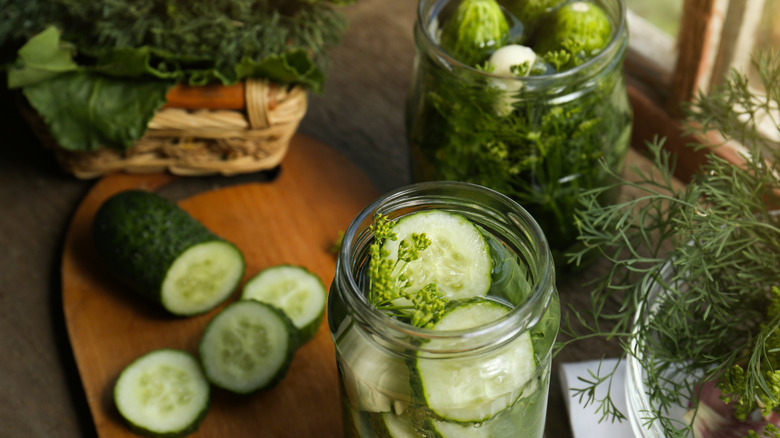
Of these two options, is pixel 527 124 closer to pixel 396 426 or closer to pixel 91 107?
pixel 396 426

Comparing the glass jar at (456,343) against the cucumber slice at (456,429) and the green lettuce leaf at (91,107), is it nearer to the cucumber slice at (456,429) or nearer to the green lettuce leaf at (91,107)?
the cucumber slice at (456,429)

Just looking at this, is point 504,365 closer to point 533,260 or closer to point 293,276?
point 533,260

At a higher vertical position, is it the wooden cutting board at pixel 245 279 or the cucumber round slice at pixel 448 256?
the cucumber round slice at pixel 448 256

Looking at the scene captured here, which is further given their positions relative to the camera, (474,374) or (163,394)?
(163,394)

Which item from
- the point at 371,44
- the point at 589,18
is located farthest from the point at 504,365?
the point at 371,44

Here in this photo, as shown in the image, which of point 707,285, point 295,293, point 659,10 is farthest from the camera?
point 659,10

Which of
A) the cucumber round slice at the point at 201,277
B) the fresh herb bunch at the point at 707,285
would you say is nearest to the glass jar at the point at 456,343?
the fresh herb bunch at the point at 707,285

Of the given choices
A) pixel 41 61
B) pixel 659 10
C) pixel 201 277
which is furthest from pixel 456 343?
pixel 659 10
